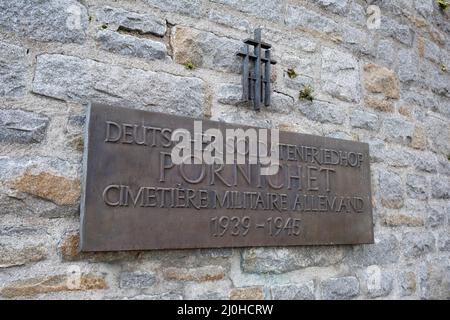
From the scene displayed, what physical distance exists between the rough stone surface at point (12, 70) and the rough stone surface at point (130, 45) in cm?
32

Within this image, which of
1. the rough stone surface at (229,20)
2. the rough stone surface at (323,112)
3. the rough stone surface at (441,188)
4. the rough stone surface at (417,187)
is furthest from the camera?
the rough stone surface at (441,188)

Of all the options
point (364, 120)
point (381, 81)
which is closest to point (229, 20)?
point (364, 120)

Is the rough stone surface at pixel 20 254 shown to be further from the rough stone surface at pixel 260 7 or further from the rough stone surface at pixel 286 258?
the rough stone surface at pixel 260 7

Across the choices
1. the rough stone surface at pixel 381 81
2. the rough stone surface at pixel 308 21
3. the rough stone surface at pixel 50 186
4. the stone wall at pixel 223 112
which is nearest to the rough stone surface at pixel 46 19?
the stone wall at pixel 223 112

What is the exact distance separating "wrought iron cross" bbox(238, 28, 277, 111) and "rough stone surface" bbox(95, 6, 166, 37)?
0.41 meters

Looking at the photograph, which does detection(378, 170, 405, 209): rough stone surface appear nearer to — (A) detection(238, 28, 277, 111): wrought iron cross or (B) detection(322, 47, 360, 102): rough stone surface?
(B) detection(322, 47, 360, 102): rough stone surface

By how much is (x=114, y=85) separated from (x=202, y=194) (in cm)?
58

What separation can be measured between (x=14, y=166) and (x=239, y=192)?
3.01 ft

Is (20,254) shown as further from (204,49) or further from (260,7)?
(260,7)

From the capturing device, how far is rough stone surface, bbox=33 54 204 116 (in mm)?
1665

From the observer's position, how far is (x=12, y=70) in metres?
1.61

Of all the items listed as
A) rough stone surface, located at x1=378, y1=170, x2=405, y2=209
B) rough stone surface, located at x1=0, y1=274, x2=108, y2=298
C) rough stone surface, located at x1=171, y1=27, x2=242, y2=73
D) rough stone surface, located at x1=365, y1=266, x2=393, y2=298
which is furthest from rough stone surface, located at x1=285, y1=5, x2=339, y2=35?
rough stone surface, located at x1=0, y1=274, x2=108, y2=298

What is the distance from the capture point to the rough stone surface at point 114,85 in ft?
5.46

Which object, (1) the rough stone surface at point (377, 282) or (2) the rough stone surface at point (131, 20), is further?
(1) the rough stone surface at point (377, 282)
